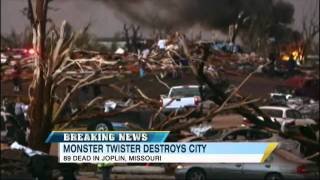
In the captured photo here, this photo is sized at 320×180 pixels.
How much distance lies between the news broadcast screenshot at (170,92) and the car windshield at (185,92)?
2cm

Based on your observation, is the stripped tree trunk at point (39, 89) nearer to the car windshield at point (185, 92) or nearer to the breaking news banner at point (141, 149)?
the breaking news banner at point (141, 149)

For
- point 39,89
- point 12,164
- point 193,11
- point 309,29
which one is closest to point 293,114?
point 309,29

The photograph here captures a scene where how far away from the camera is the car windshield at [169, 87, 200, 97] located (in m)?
7.11

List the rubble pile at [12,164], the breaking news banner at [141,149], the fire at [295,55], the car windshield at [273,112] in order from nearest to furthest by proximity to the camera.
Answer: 1. the breaking news banner at [141,149]
2. the fire at [295,55]
3. the car windshield at [273,112]
4. the rubble pile at [12,164]

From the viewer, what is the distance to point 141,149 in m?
6.47

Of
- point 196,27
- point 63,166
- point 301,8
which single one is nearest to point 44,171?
point 63,166

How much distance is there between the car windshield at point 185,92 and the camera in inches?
280

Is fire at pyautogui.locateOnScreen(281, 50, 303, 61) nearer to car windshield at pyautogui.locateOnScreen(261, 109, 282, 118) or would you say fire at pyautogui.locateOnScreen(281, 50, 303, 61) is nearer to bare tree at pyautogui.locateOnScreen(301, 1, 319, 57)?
bare tree at pyautogui.locateOnScreen(301, 1, 319, 57)

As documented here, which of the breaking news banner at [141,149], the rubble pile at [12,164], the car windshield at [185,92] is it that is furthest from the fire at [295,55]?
the rubble pile at [12,164]

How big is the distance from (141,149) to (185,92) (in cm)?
113

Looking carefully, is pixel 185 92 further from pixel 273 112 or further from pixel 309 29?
pixel 309 29

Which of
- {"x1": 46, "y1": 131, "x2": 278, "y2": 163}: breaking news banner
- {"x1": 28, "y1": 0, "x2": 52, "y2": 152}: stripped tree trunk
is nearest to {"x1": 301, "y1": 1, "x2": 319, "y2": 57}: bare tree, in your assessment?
{"x1": 46, "y1": 131, "x2": 278, "y2": 163}: breaking news banner

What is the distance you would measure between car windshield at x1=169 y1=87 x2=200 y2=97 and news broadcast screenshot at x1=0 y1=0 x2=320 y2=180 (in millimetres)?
16

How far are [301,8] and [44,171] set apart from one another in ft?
9.93
